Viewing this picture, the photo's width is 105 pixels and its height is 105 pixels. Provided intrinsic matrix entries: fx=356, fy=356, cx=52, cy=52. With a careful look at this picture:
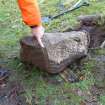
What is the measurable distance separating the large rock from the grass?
13 centimetres

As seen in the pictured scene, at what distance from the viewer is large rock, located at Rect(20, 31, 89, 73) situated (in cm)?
311

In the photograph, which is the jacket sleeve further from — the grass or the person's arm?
the grass

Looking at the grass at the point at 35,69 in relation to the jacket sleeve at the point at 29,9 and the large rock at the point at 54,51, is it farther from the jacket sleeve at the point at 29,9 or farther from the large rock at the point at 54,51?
the jacket sleeve at the point at 29,9

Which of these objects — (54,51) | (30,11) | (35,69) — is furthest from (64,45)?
(30,11)

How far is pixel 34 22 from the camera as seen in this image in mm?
2582

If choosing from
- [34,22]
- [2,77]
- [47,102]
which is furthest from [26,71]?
[34,22]

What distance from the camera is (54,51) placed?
3135 mm

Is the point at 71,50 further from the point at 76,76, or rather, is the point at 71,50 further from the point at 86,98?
the point at 86,98

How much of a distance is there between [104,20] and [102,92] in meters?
0.91

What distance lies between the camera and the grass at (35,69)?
121 inches

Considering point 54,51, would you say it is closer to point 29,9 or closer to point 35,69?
point 35,69

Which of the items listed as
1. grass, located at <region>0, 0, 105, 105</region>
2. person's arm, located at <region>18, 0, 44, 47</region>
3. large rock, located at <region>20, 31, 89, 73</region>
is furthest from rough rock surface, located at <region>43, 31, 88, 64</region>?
person's arm, located at <region>18, 0, 44, 47</region>

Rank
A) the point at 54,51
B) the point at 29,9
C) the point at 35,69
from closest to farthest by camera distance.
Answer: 1. the point at 29,9
2. the point at 54,51
3. the point at 35,69

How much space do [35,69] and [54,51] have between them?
0.94 ft
